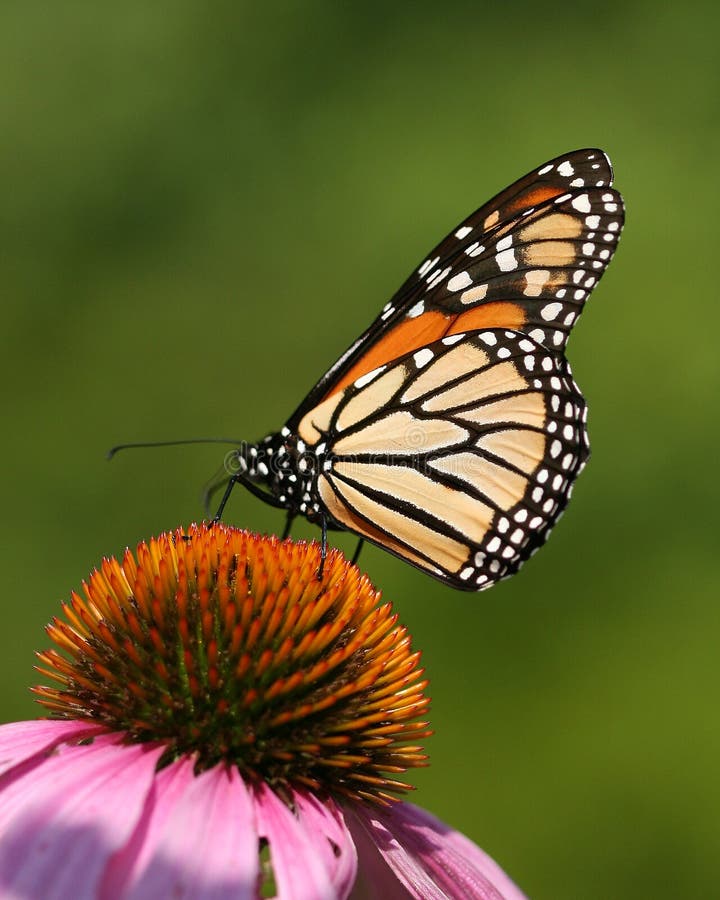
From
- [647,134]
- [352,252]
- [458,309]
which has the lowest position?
[458,309]

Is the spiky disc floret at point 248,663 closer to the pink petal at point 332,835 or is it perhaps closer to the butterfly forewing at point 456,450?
the pink petal at point 332,835

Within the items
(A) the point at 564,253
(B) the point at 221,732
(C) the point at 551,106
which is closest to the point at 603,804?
(A) the point at 564,253

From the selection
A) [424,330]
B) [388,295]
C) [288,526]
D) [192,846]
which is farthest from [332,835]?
[388,295]

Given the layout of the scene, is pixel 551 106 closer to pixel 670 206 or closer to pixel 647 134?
pixel 647 134

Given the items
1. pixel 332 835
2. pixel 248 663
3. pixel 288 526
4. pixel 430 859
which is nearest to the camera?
pixel 332 835

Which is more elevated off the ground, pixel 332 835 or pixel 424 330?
pixel 424 330

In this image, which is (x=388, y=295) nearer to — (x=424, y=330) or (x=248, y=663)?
(x=424, y=330)

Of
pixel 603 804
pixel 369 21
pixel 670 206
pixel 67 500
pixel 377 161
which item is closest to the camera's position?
pixel 603 804

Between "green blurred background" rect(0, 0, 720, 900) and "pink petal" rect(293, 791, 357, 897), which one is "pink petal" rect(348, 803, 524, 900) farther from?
"green blurred background" rect(0, 0, 720, 900)
